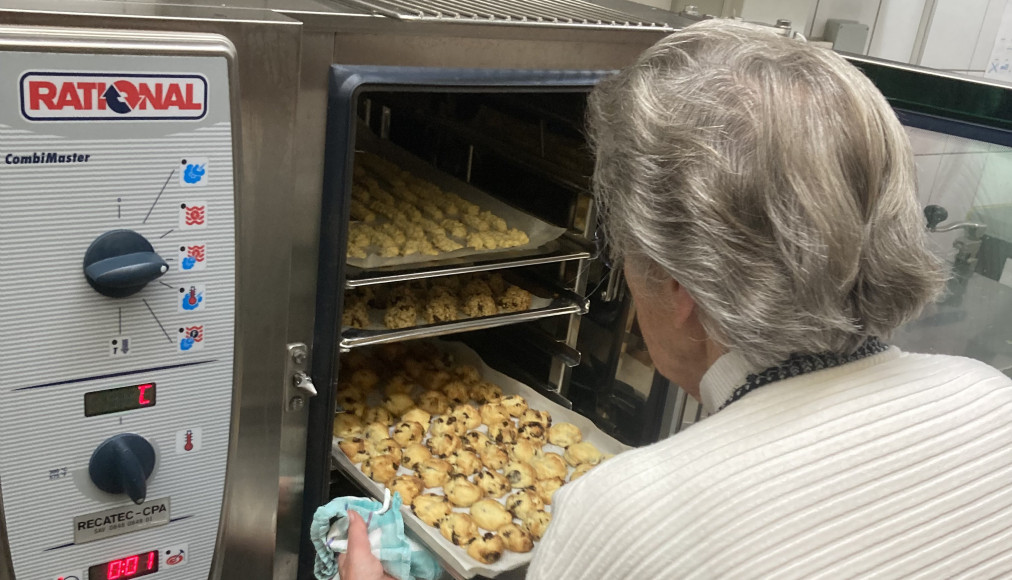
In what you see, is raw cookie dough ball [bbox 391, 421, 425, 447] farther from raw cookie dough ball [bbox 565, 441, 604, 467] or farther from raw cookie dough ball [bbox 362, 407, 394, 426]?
raw cookie dough ball [bbox 565, 441, 604, 467]

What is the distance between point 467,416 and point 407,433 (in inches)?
5.4

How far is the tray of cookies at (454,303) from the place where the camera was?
5.27 feet

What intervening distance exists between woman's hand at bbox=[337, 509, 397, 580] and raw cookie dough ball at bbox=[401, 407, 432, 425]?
0.52 metres

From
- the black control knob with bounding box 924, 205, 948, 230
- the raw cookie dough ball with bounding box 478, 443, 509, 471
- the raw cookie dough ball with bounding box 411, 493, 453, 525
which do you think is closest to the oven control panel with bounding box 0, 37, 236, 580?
the raw cookie dough ball with bounding box 411, 493, 453, 525

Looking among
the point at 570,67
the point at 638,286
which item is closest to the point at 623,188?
the point at 638,286

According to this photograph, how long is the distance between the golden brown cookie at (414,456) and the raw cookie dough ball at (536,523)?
0.23m

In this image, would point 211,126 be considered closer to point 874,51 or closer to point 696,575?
point 696,575

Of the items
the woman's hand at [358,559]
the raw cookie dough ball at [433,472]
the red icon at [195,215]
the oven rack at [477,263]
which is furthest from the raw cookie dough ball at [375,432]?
the red icon at [195,215]

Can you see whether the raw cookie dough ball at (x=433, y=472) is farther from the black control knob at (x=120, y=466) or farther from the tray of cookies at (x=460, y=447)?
the black control knob at (x=120, y=466)

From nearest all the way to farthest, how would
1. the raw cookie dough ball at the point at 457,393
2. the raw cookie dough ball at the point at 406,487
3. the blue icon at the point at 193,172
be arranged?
the blue icon at the point at 193,172 → the raw cookie dough ball at the point at 406,487 → the raw cookie dough ball at the point at 457,393

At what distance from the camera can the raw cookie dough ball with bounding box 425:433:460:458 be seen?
1676 millimetres

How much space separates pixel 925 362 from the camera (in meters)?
1.02

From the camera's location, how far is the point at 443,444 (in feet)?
5.52

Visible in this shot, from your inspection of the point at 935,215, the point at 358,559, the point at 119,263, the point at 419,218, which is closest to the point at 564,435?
the point at 419,218
